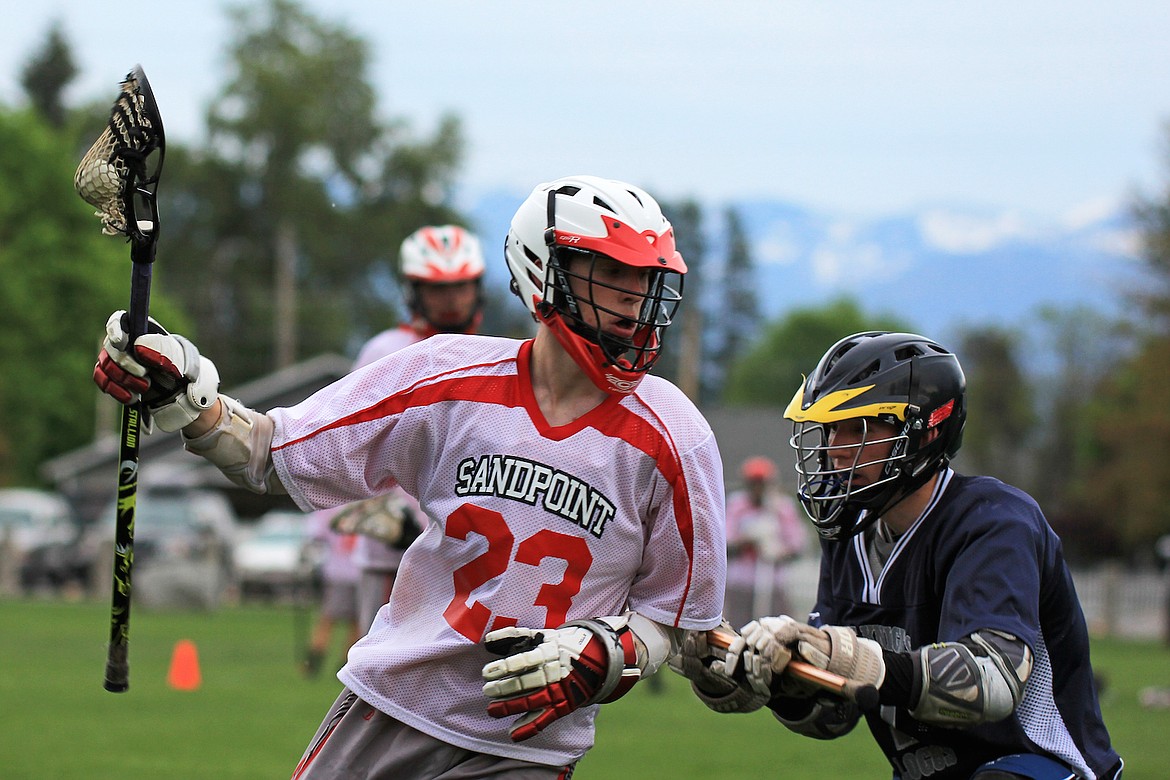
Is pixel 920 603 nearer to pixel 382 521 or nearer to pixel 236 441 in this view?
pixel 236 441

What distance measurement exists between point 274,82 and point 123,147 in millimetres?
49561

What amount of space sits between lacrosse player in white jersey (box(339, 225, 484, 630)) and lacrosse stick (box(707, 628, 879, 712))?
4228 millimetres

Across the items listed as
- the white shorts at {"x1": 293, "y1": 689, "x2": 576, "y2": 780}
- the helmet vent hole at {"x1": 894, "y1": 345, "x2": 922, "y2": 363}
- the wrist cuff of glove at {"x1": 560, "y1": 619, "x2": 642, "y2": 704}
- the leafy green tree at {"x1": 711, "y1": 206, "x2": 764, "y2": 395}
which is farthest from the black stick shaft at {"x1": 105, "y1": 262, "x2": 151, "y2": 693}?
the leafy green tree at {"x1": 711, "y1": 206, "x2": 764, "y2": 395}

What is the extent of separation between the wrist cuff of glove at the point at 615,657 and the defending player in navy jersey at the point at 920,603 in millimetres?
258

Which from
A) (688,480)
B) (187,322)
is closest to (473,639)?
(688,480)

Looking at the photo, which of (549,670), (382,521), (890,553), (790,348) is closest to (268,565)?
(382,521)

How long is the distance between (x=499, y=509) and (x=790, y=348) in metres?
112

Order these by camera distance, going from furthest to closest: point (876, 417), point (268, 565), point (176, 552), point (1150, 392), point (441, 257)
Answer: point (1150, 392), point (268, 565), point (176, 552), point (441, 257), point (876, 417)


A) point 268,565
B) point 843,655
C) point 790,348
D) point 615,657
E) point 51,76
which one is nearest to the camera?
point 843,655

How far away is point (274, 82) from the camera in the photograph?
171 ft

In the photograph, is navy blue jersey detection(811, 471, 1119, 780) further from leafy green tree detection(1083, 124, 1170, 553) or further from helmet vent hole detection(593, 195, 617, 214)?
leafy green tree detection(1083, 124, 1170, 553)

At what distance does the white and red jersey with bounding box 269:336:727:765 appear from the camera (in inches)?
167

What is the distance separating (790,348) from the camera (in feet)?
377

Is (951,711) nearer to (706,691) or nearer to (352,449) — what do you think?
(706,691)
